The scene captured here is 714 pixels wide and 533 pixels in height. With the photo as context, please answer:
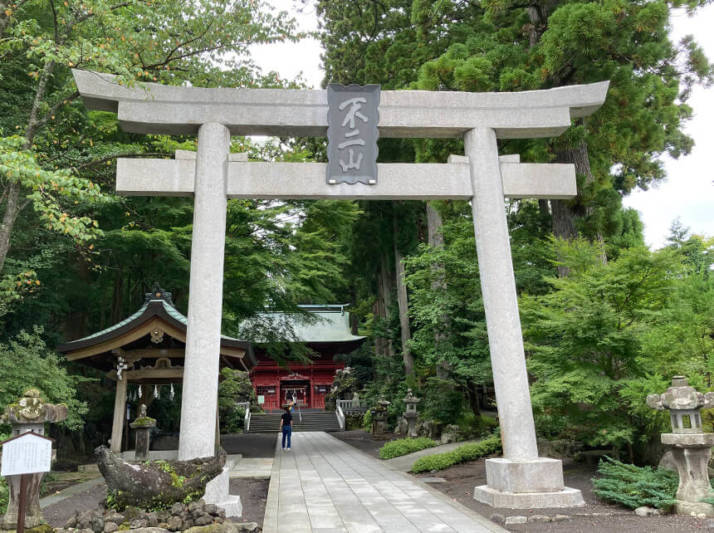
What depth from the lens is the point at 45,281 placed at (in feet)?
40.3

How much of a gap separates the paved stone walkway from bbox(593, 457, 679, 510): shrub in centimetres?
173

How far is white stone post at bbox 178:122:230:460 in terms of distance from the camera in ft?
20.1

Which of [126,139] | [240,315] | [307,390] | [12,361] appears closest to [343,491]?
[12,361]

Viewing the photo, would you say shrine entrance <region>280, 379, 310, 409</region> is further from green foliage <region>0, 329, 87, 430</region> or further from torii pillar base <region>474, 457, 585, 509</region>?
torii pillar base <region>474, 457, 585, 509</region>

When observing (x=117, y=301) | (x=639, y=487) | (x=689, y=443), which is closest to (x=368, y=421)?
(x=117, y=301)

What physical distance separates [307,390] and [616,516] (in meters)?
27.5

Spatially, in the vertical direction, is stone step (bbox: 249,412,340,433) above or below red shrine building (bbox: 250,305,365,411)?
below

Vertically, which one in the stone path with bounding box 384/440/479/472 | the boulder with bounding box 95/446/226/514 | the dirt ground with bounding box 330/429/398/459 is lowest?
the dirt ground with bounding box 330/429/398/459

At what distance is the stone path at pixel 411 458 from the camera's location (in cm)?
1130

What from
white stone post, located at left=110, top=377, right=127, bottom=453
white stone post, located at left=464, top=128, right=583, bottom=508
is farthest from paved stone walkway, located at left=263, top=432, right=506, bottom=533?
Result: white stone post, located at left=110, top=377, right=127, bottom=453

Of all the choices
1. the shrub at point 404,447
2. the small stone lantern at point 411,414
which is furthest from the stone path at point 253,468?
the small stone lantern at point 411,414

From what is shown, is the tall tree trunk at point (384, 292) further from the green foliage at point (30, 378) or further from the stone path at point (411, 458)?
the green foliage at point (30, 378)

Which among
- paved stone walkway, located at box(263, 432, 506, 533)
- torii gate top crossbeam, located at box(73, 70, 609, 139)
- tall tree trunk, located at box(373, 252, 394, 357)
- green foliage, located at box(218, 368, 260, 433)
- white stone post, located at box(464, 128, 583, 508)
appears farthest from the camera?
tall tree trunk, located at box(373, 252, 394, 357)

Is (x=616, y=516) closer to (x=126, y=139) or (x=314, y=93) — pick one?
(x=314, y=93)
